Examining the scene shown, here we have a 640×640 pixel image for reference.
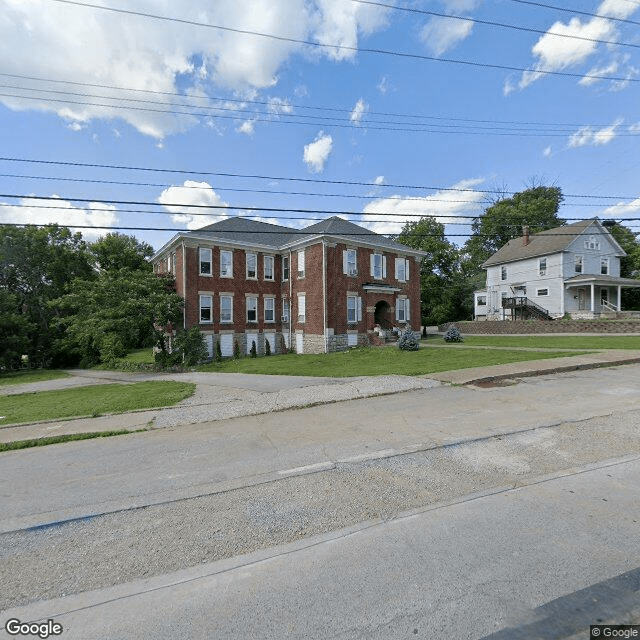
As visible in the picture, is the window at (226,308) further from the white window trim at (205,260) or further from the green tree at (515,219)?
the green tree at (515,219)

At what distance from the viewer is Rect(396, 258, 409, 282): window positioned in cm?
3041

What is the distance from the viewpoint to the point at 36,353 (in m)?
36.3

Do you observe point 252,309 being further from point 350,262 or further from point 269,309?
point 350,262

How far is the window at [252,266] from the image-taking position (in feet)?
94.4

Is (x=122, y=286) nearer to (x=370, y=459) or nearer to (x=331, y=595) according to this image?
(x=370, y=459)

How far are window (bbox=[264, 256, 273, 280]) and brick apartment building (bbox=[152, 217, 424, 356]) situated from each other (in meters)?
0.08

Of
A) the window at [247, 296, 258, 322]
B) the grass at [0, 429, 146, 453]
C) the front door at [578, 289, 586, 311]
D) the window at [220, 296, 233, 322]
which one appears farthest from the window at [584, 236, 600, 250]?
the grass at [0, 429, 146, 453]

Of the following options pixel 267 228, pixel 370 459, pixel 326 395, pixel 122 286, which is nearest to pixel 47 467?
pixel 370 459

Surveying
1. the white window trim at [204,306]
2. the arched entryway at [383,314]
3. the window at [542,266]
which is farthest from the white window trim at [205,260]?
the window at [542,266]

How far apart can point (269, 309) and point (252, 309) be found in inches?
58.9

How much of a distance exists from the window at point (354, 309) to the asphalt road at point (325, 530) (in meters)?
20.6

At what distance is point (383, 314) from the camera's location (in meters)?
29.8

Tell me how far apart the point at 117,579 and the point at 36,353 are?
42.2 metres

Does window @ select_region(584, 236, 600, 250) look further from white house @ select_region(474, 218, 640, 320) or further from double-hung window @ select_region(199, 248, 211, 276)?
→ double-hung window @ select_region(199, 248, 211, 276)
